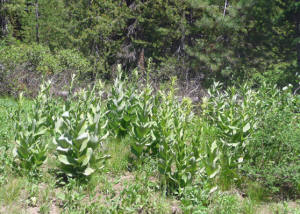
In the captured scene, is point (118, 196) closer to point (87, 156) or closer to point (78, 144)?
point (87, 156)

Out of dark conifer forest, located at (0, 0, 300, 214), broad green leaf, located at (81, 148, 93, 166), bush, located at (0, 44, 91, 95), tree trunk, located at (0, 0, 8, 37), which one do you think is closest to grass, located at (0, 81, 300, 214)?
dark conifer forest, located at (0, 0, 300, 214)

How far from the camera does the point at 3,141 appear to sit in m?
4.03

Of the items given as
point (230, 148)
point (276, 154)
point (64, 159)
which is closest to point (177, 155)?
point (230, 148)

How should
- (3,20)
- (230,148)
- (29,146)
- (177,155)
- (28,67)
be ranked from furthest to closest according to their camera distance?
(3,20)
(28,67)
(230,148)
(29,146)
(177,155)

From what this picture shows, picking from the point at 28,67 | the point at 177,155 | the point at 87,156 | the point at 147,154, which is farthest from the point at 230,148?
the point at 28,67

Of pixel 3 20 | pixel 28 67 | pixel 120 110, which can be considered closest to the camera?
pixel 120 110

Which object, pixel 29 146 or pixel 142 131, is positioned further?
pixel 142 131

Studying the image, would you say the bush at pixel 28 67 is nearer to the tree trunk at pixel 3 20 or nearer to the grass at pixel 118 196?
the grass at pixel 118 196

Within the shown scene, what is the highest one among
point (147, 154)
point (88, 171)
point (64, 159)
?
A: point (64, 159)

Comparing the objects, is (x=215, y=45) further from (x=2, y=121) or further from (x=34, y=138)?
(x=34, y=138)

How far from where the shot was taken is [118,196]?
10.4ft

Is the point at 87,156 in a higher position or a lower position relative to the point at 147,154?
higher

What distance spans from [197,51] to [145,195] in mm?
8230

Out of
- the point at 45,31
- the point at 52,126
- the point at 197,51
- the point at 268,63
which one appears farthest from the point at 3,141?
the point at 45,31
